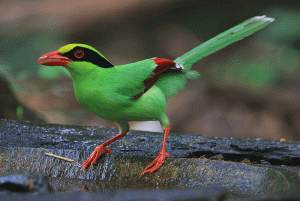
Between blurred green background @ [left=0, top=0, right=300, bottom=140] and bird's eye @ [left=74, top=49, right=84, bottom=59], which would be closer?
bird's eye @ [left=74, top=49, right=84, bottom=59]

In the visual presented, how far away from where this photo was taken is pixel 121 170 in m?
2.48

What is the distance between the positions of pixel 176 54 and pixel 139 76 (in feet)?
16.6

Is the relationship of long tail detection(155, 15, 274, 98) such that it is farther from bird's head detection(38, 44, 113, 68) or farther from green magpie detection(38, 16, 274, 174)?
bird's head detection(38, 44, 113, 68)

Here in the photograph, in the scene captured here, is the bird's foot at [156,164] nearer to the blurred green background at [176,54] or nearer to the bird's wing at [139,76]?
the bird's wing at [139,76]

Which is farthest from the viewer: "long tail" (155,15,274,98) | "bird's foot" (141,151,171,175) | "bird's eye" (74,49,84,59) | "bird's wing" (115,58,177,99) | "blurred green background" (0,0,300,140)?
"blurred green background" (0,0,300,140)

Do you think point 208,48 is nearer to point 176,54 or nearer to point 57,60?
point 57,60

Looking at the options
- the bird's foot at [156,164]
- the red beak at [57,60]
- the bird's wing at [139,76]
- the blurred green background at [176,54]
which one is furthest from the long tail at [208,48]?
the blurred green background at [176,54]

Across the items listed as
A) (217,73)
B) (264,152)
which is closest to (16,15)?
(217,73)

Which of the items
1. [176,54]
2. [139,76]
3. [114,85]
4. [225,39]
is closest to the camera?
[114,85]

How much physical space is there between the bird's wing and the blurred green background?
372cm

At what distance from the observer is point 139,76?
2.74m

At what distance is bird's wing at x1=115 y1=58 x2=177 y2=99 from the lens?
2666mm

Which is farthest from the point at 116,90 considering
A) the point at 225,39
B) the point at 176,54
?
the point at 176,54

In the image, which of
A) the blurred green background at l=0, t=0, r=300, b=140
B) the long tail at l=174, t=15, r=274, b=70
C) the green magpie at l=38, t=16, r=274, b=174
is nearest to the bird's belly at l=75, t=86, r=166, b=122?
the green magpie at l=38, t=16, r=274, b=174
